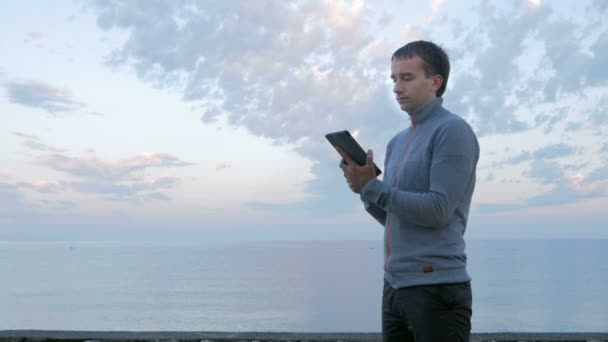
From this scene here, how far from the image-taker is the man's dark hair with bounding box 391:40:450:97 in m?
2.38

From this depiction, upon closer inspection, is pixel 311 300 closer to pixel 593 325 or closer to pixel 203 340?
pixel 593 325

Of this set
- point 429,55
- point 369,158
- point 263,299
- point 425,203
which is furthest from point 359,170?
point 263,299

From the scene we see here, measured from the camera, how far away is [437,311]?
7.36ft

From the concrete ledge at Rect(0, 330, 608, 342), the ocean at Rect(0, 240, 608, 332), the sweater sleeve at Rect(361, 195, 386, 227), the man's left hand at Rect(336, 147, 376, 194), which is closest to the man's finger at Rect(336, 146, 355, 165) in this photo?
the man's left hand at Rect(336, 147, 376, 194)

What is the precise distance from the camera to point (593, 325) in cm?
3881

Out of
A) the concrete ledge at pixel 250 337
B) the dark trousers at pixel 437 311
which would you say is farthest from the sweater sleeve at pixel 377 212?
the concrete ledge at pixel 250 337

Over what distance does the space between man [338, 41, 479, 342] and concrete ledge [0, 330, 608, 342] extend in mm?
3746

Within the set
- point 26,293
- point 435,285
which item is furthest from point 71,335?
point 26,293

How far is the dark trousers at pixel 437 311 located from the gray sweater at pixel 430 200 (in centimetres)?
3

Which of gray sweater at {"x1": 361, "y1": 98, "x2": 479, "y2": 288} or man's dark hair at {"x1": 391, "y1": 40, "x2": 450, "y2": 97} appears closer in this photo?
gray sweater at {"x1": 361, "y1": 98, "x2": 479, "y2": 288}

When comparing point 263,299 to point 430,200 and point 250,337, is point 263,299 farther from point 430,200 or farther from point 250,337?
point 430,200

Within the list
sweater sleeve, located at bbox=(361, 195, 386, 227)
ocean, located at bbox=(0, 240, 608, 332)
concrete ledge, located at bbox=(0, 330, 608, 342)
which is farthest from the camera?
ocean, located at bbox=(0, 240, 608, 332)

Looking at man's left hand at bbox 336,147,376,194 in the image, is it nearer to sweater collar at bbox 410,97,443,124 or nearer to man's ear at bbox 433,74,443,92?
sweater collar at bbox 410,97,443,124

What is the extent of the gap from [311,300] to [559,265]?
6446 centimetres
